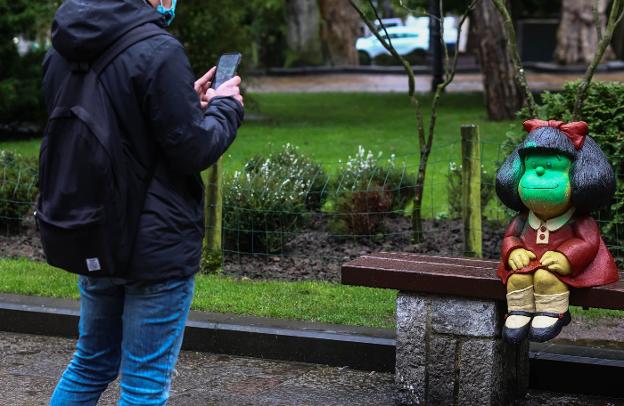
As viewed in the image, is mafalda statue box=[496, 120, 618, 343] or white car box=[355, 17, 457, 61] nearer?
mafalda statue box=[496, 120, 618, 343]

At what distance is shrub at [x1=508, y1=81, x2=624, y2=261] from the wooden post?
0.46 m

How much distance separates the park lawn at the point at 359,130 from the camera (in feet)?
39.9

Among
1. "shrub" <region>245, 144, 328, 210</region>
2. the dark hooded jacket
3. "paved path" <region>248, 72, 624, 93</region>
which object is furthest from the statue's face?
"paved path" <region>248, 72, 624, 93</region>

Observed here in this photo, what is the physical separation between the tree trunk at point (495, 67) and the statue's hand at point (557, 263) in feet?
40.9

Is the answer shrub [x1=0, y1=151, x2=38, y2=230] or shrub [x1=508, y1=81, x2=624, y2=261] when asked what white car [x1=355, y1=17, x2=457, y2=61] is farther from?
shrub [x1=508, y1=81, x2=624, y2=261]

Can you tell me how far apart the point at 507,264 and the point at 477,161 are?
8.65ft

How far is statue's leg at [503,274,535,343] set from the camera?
454cm

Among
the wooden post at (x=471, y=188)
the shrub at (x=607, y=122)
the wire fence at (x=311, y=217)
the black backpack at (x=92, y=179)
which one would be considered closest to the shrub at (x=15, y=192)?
the wire fence at (x=311, y=217)

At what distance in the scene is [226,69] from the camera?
12.3 feet

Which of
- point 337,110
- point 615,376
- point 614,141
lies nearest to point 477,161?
point 614,141

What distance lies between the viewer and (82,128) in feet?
10.9

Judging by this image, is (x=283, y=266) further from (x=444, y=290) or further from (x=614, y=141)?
(x=444, y=290)

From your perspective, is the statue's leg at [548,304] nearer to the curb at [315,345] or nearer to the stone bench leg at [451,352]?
the stone bench leg at [451,352]

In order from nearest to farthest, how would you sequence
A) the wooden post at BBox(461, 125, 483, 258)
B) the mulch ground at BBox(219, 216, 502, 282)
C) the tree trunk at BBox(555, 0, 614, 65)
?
the wooden post at BBox(461, 125, 483, 258) < the mulch ground at BBox(219, 216, 502, 282) < the tree trunk at BBox(555, 0, 614, 65)
